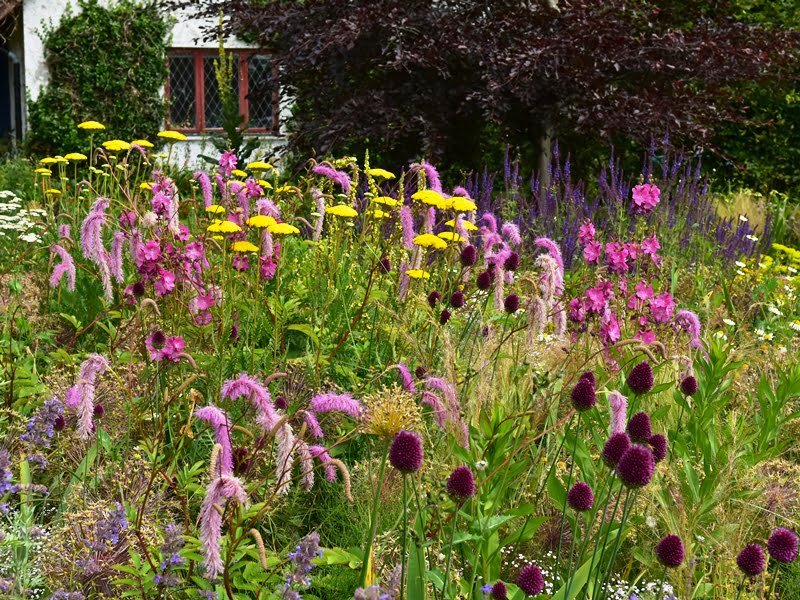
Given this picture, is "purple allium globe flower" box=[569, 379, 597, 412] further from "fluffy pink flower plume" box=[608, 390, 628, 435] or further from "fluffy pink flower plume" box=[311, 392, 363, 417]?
"fluffy pink flower plume" box=[311, 392, 363, 417]

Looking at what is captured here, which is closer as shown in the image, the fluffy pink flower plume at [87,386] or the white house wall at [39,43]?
the fluffy pink flower plume at [87,386]

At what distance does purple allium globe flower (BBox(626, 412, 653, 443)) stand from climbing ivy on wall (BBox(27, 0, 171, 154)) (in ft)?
50.9

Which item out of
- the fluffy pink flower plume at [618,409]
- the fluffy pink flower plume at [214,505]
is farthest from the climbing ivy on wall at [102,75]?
the fluffy pink flower plume at [214,505]

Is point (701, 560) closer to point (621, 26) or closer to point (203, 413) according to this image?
point (203, 413)

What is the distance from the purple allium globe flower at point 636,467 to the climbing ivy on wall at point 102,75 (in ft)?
51.4

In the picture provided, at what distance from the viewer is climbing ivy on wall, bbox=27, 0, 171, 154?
16.2m

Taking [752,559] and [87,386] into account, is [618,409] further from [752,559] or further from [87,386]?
[87,386]

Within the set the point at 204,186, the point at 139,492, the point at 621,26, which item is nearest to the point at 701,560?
the point at 139,492

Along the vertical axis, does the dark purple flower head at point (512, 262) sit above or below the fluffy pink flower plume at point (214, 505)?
above

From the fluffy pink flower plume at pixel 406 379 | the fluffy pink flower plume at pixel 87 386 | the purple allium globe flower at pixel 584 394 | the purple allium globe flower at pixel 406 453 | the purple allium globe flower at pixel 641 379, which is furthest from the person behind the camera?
the fluffy pink flower plume at pixel 406 379

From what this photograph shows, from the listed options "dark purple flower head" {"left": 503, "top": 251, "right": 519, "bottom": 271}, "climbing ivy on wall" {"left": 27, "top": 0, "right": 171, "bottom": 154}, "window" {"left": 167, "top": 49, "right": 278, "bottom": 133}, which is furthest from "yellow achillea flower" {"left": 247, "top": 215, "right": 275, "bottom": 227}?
"window" {"left": 167, "top": 49, "right": 278, "bottom": 133}

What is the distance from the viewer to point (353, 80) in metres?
9.76

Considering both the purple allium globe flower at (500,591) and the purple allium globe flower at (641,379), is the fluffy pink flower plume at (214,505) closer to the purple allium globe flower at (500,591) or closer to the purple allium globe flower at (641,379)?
the purple allium globe flower at (500,591)

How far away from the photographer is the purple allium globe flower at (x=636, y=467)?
5.35 ft
